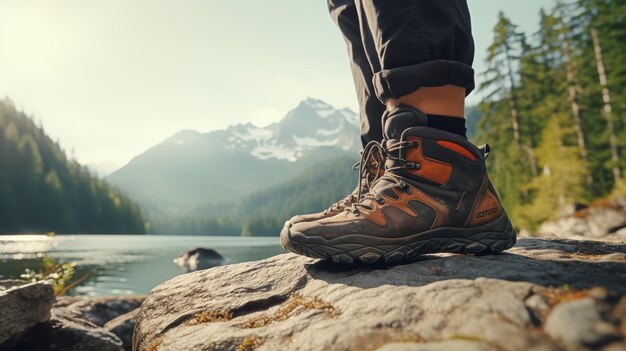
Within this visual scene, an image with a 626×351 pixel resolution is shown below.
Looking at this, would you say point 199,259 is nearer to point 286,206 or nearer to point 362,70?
point 362,70

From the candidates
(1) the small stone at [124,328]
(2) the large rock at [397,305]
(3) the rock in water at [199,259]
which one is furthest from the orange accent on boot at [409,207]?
(3) the rock in water at [199,259]

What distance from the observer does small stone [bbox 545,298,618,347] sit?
3.23 feet

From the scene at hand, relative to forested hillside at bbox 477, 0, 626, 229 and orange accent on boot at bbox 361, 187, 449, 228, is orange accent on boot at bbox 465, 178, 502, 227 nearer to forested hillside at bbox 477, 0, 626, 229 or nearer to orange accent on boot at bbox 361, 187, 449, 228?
orange accent on boot at bbox 361, 187, 449, 228

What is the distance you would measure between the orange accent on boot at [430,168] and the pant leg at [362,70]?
0.79 meters

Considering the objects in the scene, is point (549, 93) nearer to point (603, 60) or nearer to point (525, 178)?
point (603, 60)

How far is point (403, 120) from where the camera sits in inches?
83.2

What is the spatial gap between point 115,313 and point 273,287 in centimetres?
740

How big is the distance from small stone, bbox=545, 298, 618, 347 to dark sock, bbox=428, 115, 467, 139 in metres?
1.20

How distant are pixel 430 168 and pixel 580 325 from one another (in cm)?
117

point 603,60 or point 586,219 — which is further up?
point 603,60

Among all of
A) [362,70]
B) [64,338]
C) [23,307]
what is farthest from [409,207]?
[64,338]

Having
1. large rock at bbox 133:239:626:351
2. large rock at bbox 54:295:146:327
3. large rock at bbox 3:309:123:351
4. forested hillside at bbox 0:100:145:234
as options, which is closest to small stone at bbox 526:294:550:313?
large rock at bbox 133:239:626:351

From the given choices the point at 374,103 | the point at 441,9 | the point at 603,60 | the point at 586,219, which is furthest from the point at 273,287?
the point at 603,60

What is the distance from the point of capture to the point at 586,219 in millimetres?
18031
